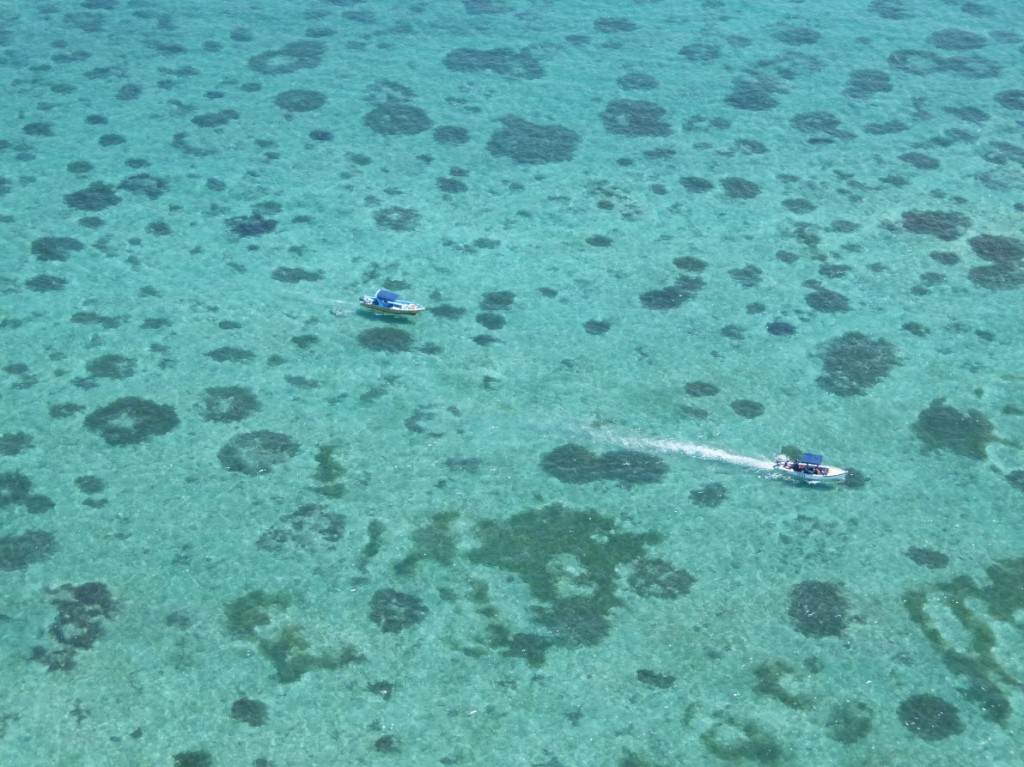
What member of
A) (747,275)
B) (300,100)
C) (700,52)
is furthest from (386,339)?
(700,52)

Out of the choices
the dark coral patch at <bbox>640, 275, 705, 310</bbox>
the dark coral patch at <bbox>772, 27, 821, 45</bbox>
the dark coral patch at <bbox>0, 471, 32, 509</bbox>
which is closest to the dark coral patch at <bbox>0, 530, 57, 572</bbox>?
the dark coral patch at <bbox>0, 471, 32, 509</bbox>

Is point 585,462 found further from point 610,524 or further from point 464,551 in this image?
point 464,551

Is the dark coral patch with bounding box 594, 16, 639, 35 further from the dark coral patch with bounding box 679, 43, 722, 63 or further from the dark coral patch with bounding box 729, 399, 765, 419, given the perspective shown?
the dark coral patch with bounding box 729, 399, 765, 419

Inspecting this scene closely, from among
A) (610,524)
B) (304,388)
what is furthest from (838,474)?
(304,388)

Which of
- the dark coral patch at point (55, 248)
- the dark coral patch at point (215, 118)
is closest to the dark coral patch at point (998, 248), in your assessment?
the dark coral patch at point (215, 118)

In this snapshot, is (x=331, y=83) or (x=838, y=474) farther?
(x=331, y=83)

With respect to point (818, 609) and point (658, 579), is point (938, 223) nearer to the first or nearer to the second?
point (818, 609)
